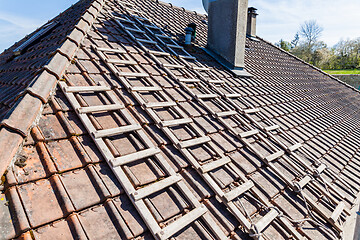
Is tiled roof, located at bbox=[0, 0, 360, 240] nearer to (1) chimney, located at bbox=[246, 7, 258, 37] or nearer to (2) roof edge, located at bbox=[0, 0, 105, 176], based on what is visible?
(2) roof edge, located at bbox=[0, 0, 105, 176]

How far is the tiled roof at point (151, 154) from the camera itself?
5.62ft

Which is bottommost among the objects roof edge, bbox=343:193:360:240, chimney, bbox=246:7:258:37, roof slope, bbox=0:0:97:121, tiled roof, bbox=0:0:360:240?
roof edge, bbox=343:193:360:240

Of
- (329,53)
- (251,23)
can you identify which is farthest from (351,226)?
(329,53)

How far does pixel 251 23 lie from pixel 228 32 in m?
6.67

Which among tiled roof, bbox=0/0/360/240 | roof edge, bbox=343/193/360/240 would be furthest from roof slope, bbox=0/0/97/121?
roof edge, bbox=343/193/360/240

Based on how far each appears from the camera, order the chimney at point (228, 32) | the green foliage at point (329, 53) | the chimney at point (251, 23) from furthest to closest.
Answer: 1. the green foliage at point (329, 53)
2. the chimney at point (251, 23)
3. the chimney at point (228, 32)

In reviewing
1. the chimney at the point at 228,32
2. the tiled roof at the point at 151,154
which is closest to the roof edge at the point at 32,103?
the tiled roof at the point at 151,154

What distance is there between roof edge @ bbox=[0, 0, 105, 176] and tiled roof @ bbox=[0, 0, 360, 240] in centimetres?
1

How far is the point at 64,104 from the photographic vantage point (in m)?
2.40

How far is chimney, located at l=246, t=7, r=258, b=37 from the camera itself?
11.5 metres

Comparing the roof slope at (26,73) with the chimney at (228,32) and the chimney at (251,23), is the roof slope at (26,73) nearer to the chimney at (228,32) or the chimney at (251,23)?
the chimney at (228,32)

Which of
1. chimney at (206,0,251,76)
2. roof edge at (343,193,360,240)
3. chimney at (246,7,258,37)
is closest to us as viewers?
roof edge at (343,193,360,240)

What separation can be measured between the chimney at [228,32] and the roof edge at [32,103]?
4.10 meters

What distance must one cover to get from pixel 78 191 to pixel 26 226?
0.42 meters
